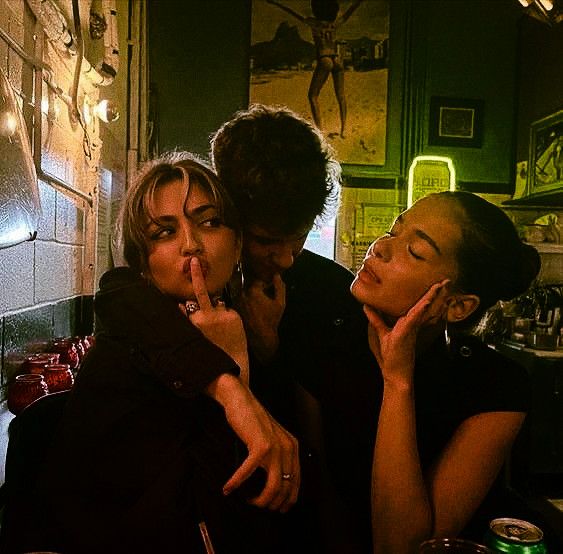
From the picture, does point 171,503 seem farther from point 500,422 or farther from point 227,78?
point 227,78

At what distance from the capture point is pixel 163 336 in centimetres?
91

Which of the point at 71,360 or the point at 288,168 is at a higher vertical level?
the point at 288,168

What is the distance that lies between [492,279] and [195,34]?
4516 millimetres

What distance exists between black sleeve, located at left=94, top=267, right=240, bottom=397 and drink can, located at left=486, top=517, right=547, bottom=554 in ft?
1.61

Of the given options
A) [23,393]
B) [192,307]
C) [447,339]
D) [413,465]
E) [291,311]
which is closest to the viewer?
[192,307]

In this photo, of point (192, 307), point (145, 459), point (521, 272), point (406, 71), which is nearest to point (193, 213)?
point (192, 307)

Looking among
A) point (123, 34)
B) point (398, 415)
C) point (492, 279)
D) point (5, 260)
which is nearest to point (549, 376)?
point (492, 279)

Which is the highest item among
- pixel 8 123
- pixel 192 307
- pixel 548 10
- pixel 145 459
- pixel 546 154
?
pixel 548 10

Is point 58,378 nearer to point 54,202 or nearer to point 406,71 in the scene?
point 54,202

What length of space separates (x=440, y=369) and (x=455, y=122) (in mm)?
4393

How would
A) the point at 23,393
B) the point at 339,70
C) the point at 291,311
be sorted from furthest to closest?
the point at 339,70
the point at 291,311
the point at 23,393

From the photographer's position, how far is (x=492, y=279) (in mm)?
1356

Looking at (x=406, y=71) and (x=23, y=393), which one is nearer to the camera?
(x=23, y=393)

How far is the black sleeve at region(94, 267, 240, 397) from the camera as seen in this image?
874mm
